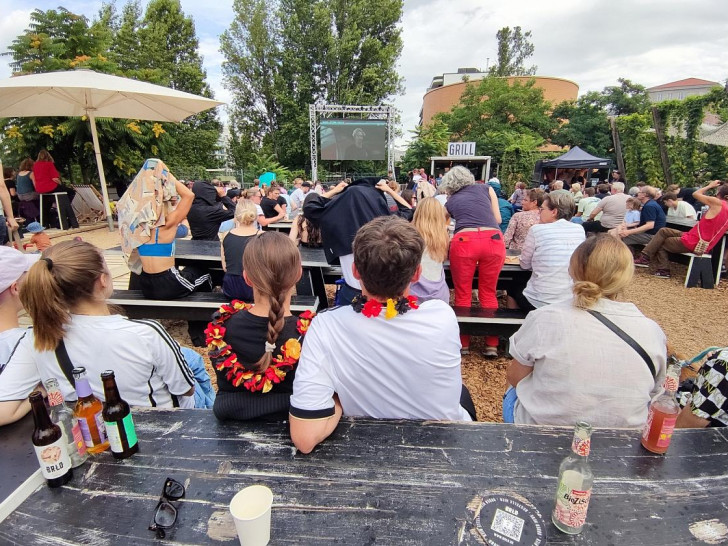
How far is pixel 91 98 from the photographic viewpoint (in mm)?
7391

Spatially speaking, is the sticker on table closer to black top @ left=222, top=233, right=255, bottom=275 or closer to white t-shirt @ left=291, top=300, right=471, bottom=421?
white t-shirt @ left=291, top=300, right=471, bottom=421

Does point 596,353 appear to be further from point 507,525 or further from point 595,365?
point 507,525

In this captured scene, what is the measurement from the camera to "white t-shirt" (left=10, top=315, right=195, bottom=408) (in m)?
1.58

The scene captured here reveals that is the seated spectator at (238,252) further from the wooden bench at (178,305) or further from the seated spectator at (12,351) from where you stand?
the seated spectator at (12,351)

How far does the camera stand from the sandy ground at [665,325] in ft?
11.0

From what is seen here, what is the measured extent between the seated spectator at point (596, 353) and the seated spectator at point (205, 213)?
16.8 ft

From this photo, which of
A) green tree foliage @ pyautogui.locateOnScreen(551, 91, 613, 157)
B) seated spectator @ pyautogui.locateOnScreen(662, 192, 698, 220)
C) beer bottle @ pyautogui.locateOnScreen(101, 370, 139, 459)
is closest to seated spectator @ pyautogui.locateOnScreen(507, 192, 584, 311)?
beer bottle @ pyautogui.locateOnScreen(101, 370, 139, 459)

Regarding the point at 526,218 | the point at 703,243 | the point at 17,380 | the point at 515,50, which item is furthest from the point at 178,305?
the point at 515,50

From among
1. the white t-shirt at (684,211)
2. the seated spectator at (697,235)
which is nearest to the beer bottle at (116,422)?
the seated spectator at (697,235)

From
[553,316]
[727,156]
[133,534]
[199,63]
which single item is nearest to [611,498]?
[553,316]

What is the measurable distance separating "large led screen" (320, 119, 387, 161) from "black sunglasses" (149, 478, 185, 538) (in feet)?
63.8

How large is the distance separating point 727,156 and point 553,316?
14.8 m

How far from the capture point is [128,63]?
18.7m

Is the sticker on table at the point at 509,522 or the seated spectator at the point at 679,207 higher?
the seated spectator at the point at 679,207
